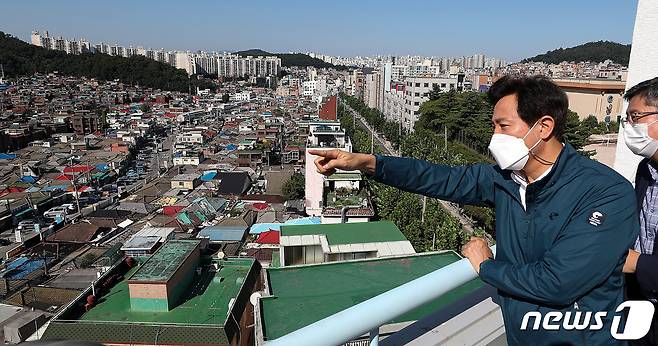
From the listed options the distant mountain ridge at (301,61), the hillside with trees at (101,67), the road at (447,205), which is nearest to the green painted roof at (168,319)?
the road at (447,205)

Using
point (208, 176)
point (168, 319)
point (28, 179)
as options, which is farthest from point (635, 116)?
point (28, 179)

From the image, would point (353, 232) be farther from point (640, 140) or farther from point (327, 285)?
point (640, 140)

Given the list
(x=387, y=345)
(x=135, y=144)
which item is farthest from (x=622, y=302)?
(x=135, y=144)

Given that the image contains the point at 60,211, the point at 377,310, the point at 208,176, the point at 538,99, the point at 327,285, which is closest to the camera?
the point at 377,310

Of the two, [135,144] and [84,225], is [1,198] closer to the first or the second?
[84,225]

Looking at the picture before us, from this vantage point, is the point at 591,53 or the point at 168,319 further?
the point at 591,53
